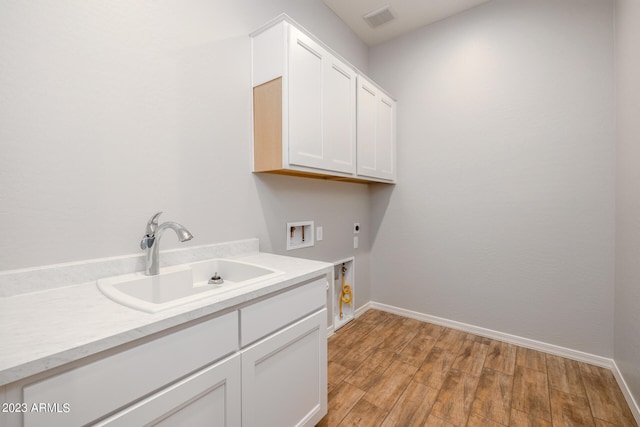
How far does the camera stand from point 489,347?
214 cm

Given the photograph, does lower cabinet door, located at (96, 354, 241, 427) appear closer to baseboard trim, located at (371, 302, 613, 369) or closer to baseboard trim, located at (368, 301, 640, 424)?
baseboard trim, located at (368, 301, 640, 424)

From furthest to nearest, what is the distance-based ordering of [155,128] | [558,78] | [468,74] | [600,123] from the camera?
1. [468,74]
2. [558,78]
3. [600,123]
4. [155,128]

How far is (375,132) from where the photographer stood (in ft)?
7.82

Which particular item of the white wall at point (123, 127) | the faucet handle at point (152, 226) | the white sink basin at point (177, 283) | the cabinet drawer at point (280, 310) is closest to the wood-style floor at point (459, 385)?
the cabinet drawer at point (280, 310)

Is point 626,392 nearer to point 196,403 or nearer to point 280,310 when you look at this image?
point 280,310

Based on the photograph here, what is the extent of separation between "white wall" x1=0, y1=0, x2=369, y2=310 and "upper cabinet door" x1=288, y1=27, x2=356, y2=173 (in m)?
0.30

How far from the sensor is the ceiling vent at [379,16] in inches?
92.4

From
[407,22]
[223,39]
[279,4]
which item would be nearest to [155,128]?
[223,39]

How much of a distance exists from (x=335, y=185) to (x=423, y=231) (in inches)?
37.3

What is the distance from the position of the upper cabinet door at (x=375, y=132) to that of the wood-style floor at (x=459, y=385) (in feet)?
4.49

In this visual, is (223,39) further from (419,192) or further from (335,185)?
(419,192)

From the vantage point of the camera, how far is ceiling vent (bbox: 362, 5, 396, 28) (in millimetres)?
2346

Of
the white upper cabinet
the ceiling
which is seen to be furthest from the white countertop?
the ceiling

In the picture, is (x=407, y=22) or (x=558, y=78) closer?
(x=558, y=78)
